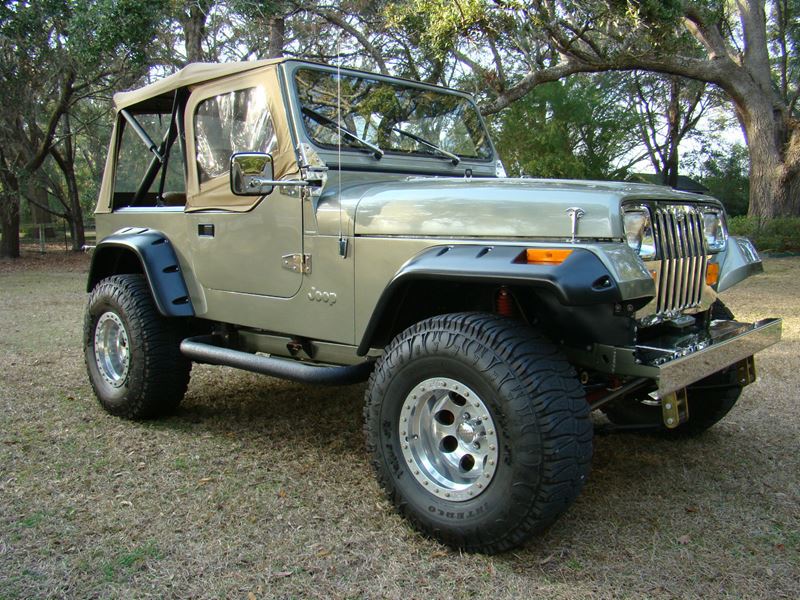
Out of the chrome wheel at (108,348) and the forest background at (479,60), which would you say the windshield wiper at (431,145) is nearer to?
the chrome wheel at (108,348)

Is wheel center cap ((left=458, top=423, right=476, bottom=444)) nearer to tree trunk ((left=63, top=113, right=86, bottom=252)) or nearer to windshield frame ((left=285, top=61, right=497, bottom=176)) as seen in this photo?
windshield frame ((left=285, top=61, right=497, bottom=176))

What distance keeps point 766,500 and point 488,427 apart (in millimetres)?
1586

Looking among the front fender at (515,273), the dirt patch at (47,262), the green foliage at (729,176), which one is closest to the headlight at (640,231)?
the front fender at (515,273)

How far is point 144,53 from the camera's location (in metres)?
12.6

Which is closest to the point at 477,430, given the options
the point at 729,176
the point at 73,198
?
Result: the point at 73,198

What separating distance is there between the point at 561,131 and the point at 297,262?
71.2 feet

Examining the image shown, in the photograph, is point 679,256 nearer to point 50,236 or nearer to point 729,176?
point 50,236

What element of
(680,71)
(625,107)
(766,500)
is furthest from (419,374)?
Result: (625,107)

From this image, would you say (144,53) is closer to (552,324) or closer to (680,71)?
(680,71)

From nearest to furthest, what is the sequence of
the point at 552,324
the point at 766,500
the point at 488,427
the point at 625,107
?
the point at 488,427 → the point at 552,324 → the point at 766,500 → the point at 625,107

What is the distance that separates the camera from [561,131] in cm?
2358

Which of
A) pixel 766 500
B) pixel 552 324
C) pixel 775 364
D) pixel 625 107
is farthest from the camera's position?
pixel 625 107

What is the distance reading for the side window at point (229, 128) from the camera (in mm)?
3748

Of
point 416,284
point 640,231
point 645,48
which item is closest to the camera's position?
point 640,231
